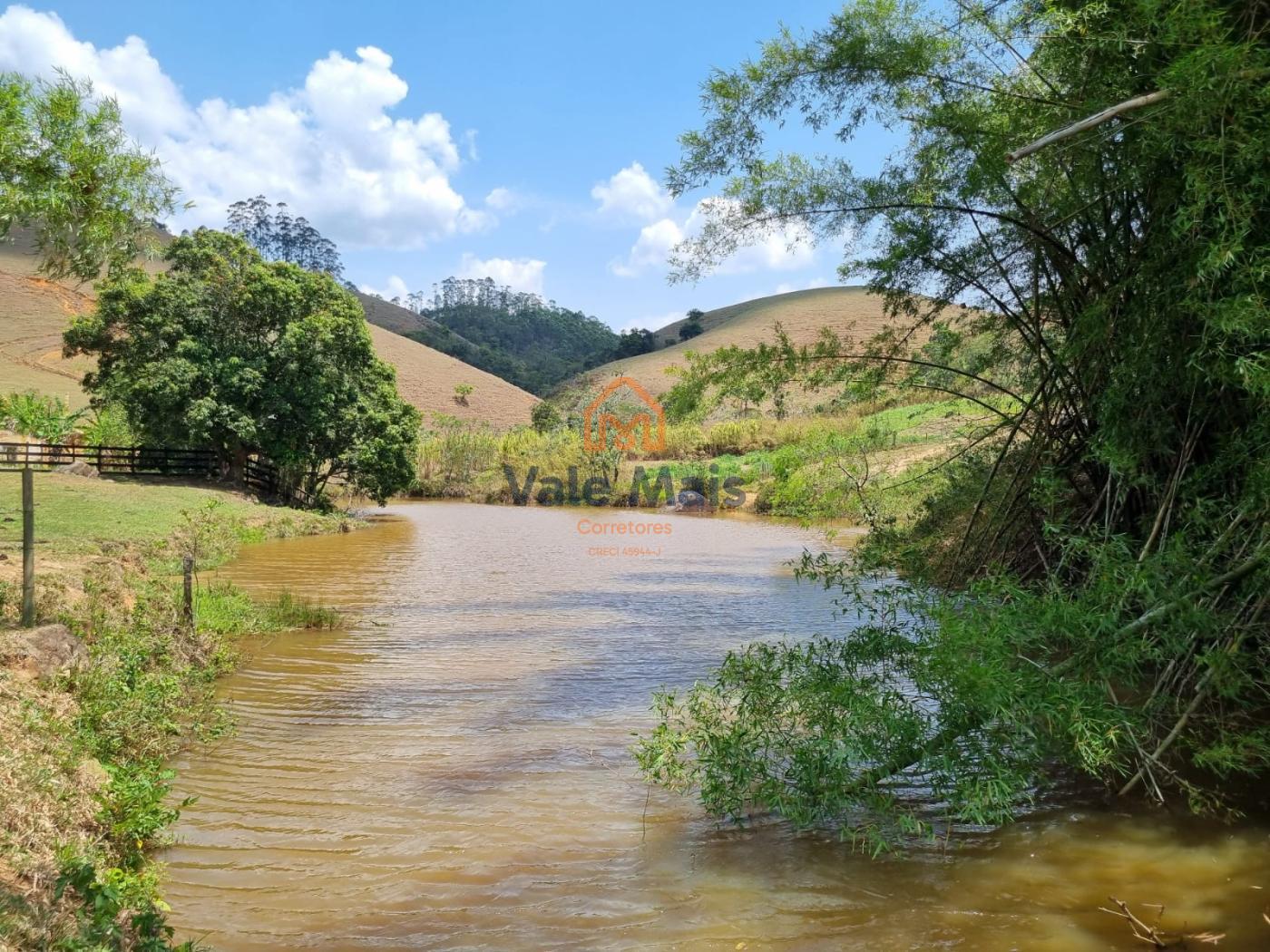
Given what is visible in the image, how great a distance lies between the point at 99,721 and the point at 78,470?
19654 mm

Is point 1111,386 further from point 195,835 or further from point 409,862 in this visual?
point 195,835

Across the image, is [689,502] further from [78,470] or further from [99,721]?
[99,721]

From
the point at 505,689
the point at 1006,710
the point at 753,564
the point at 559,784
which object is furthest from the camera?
the point at 753,564

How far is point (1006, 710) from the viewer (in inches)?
152

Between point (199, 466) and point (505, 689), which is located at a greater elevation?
point (199, 466)

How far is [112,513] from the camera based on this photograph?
15617 mm

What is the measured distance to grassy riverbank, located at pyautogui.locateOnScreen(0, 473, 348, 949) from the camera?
127 inches

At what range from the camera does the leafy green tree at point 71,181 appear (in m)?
7.26

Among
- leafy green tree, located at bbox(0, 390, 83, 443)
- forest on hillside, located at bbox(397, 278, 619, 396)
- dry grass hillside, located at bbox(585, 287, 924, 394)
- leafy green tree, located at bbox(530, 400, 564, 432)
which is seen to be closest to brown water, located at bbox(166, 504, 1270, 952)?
leafy green tree, located at bbox(0, 390, 83, 443)

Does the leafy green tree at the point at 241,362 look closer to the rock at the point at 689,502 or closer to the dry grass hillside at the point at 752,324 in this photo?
the rock at the point at 689,502

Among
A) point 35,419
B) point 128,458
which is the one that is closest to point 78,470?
point 128,458

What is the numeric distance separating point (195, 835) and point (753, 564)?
42.1ft

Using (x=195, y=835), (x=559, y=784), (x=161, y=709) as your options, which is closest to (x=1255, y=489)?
(x=559, y=784)

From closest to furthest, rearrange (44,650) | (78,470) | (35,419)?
(44,650) → (78,470) → (35,419)
